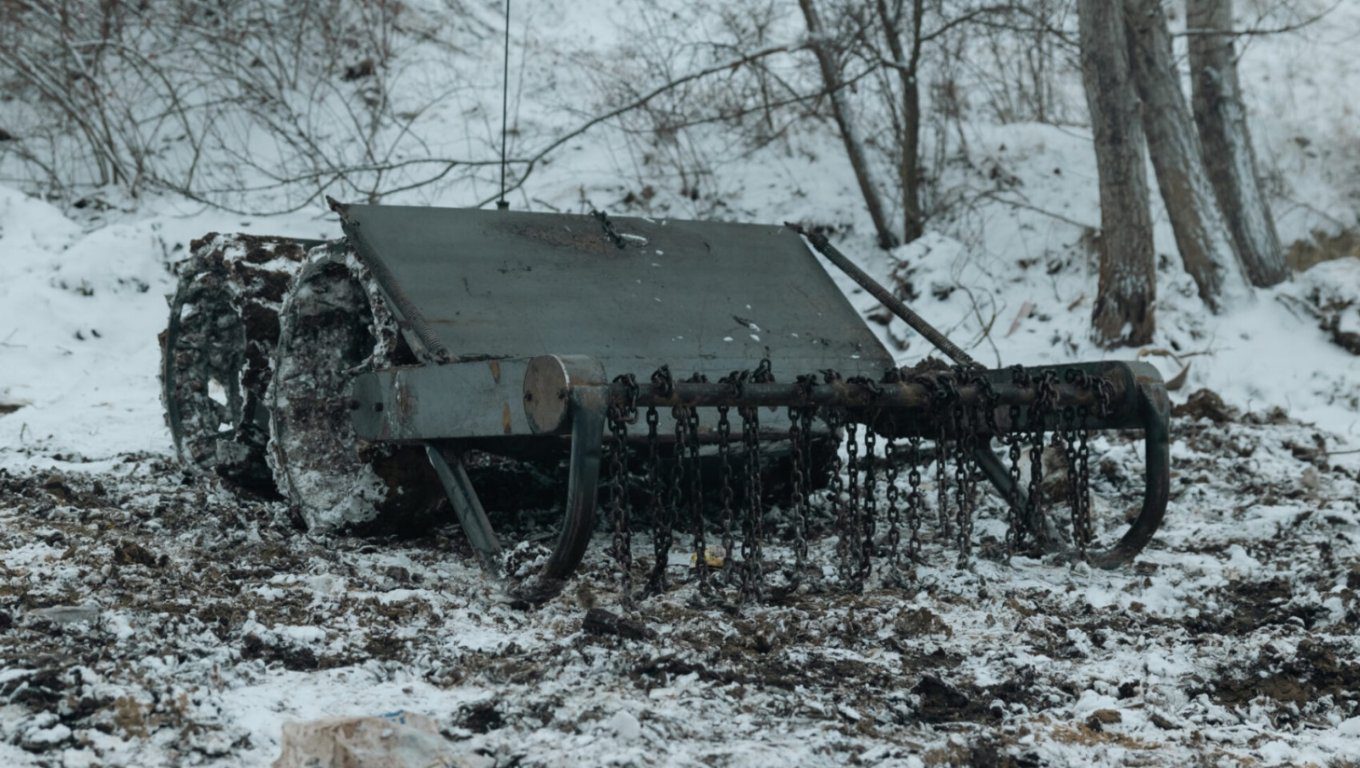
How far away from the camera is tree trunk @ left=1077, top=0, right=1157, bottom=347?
7.81m

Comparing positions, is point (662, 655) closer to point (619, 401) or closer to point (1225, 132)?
point (619, 401)

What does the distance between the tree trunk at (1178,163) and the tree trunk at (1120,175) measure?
655 millimetres

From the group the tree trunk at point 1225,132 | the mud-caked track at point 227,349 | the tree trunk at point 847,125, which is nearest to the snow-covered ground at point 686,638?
the mud-caked track at point 227,349

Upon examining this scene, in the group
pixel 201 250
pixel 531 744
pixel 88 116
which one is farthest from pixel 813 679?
pixel 88 116

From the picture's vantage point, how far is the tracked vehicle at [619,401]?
351 cm

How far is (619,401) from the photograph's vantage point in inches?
128

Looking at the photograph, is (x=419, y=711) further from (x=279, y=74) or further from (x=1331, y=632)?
(x=279, y=74)

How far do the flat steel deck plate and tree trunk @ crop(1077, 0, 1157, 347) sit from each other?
315 cm

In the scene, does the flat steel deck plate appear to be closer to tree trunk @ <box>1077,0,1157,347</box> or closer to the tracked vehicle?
the tracked vehicle

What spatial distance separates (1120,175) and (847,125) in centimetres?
231

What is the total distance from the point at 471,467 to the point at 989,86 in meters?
8.60

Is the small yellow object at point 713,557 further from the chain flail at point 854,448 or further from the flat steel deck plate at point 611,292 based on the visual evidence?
the flat steel deck plate at point 611,292

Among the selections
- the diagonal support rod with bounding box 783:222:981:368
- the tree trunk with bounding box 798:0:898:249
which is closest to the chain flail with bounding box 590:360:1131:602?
the diagonal support rod with bounding box 783:222:981:368

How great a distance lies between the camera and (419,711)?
8.83ft
